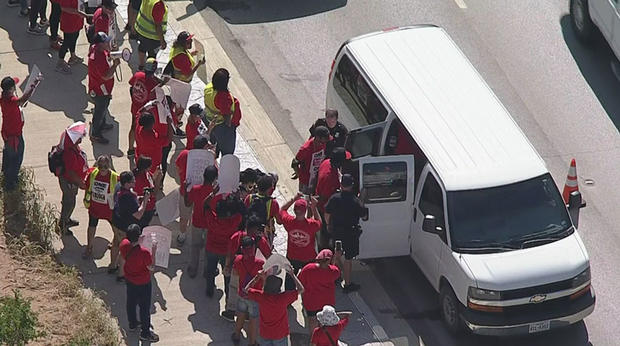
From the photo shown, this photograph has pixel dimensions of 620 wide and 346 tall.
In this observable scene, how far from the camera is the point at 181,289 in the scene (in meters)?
16.9

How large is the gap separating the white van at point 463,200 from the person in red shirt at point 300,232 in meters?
0.88

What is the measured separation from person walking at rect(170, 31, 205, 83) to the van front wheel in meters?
4.92

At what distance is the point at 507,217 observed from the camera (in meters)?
16.3

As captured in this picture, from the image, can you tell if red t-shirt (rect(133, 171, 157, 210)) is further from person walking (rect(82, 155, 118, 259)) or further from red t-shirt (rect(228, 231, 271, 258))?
red t-shirt (rect(228, 231, 271, 258))

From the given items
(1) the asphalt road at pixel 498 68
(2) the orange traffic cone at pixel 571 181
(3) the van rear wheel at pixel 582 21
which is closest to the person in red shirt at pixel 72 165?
(1) the asphalt road at pixel 498 68

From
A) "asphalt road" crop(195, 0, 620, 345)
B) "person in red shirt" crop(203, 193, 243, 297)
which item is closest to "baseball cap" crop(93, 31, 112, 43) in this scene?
"asphalt road" crop(195, 0, 620, 345)

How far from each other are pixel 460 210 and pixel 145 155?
4074 mm

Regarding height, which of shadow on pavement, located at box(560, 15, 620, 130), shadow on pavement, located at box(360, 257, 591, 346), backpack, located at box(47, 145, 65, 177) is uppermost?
backpack, located at box(47, 145, 65, 177)

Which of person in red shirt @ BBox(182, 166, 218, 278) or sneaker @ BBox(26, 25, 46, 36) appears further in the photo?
sneaker @ BBox(26, 25, 46, 36)

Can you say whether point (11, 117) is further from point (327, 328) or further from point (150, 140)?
point (327, 328)

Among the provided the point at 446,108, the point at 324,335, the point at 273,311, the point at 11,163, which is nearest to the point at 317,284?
the point at 273,311

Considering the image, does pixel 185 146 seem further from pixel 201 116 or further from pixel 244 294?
pixel 244 294

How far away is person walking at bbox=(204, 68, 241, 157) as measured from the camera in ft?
59.4

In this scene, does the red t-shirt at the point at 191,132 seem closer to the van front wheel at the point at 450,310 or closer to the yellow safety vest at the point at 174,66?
the yellow safety vest at the point at 174,66
